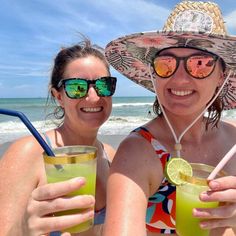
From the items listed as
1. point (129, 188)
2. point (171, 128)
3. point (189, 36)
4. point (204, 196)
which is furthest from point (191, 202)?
point (189, 36)

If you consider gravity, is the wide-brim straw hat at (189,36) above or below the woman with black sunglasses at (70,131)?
above

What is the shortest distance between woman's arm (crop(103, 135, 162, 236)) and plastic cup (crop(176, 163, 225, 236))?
0.20 m

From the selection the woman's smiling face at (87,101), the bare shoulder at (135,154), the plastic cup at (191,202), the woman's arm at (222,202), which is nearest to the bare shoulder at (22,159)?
the woman's smiling face at (87,101)

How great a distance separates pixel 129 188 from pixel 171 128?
1.80ft

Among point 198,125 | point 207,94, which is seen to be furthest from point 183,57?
point 198,125

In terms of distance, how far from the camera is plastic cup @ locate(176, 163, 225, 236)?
4.49ft

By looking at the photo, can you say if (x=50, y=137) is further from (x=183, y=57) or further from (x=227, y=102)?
(x=227, y=102)

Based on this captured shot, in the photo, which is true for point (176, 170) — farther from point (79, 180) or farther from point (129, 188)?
point (79, 180)

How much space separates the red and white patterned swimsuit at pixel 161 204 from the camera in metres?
1.88

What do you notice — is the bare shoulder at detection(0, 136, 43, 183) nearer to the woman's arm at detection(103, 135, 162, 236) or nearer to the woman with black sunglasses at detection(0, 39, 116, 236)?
the woman with black sunglasses at detection(0, 39, 116, 236)

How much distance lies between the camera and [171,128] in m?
1.98

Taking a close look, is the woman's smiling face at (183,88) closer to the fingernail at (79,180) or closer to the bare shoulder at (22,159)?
the fingernail at (79,180)

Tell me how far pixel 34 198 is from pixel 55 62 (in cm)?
170

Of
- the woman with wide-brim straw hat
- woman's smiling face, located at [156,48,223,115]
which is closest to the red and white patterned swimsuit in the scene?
the woman with wide-brim straw hat
